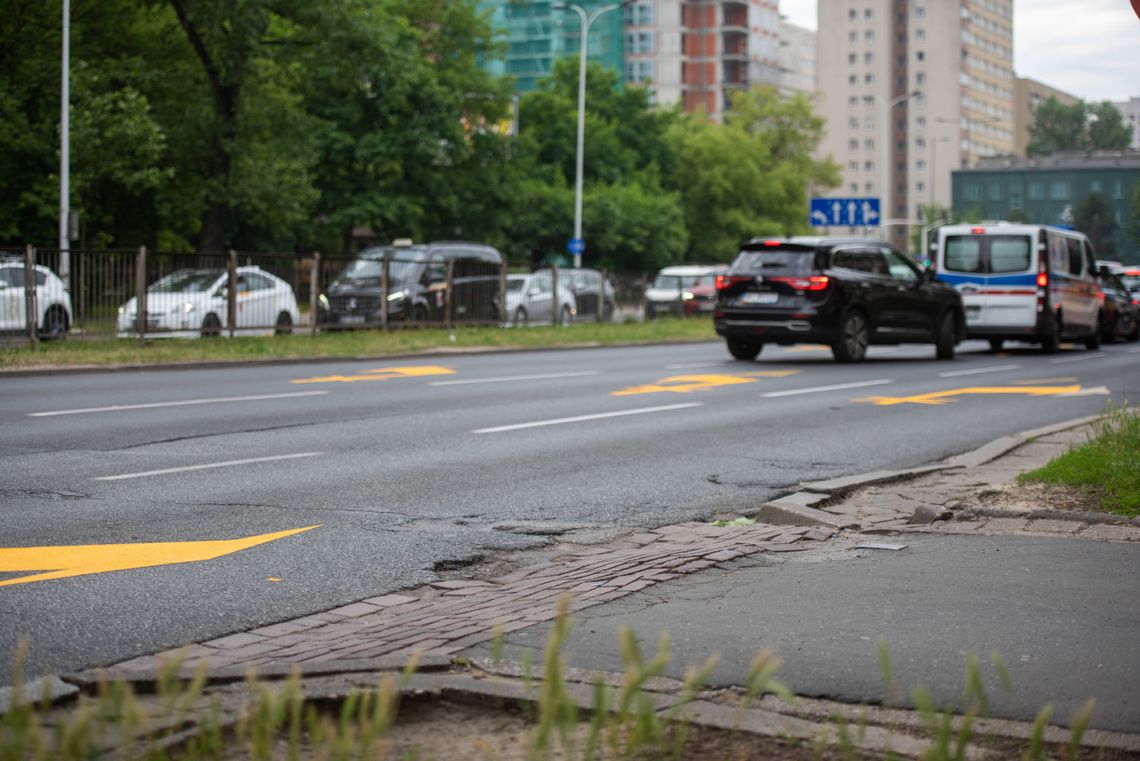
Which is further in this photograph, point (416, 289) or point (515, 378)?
point (416, 289)

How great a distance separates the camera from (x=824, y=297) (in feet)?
79.3

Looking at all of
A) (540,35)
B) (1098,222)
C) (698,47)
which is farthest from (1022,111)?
(540,35)

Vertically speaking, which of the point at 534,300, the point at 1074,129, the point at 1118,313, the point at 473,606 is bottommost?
the point at 473,606

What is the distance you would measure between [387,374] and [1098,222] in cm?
14102

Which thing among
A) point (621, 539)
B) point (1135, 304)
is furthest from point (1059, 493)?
point (1135, 304)

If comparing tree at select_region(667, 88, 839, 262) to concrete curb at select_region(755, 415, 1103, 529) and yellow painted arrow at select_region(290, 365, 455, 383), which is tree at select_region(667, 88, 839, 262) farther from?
concrete curb at select_region(755, 415, 1103, 529)

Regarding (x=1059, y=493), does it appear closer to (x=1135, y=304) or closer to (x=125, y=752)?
(x=125, y=752)

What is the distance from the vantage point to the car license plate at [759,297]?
80.0 ft

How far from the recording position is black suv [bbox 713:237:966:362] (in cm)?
2422

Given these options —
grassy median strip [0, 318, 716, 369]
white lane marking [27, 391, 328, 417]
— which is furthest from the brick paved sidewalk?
grassy median strip [0, 318, 716, 369]

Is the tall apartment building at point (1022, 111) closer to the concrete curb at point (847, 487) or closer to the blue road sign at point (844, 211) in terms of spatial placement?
the blue road sign at point (844, 211)

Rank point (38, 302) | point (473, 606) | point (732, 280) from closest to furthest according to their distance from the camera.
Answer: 1. point (473, 606)
2. point (732, 280)
3. point (38, 302)

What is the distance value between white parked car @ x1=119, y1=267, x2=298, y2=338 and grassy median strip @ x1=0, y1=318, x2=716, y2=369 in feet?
1.02

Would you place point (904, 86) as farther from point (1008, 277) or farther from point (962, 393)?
point (962, 393)
